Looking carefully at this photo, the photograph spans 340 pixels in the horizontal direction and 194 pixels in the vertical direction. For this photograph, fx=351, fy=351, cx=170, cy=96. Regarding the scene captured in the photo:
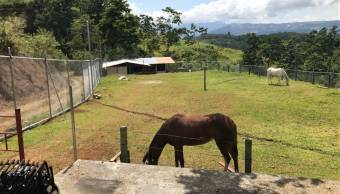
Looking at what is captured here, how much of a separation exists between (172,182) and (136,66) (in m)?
46.8

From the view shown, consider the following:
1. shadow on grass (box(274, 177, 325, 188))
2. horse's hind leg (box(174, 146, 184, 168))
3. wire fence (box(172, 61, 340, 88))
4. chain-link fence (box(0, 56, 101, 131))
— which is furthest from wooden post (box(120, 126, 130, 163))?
wire fence (box(172, 61, 340, 88))

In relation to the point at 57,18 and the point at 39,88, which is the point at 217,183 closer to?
the point at 39,88

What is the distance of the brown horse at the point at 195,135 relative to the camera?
804 cm

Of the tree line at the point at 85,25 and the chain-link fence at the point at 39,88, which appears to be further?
the tree line at the point at 85,25

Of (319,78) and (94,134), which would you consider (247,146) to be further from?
(319,78)

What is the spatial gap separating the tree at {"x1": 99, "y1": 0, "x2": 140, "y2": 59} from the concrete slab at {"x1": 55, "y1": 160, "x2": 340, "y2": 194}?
5452 cm

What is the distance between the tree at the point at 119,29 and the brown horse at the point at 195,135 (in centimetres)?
Result: 5361

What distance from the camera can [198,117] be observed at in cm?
837

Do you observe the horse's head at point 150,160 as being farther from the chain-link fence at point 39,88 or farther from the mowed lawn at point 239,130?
the chain-link fence at point 39,88

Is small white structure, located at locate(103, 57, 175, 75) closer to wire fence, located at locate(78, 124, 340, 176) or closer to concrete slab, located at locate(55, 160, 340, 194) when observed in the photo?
wire fence, located at locate(78, 124, 340, 176)

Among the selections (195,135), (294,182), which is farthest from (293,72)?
(294,182)

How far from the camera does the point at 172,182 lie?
666 cm

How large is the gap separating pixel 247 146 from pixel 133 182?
238cm

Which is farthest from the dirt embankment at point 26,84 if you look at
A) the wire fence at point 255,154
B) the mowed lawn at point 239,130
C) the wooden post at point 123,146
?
the wooden post at point 123,146
